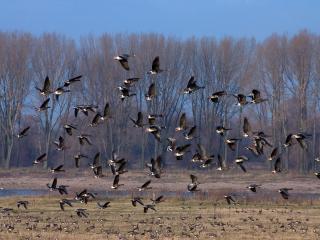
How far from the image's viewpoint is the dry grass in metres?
21.0

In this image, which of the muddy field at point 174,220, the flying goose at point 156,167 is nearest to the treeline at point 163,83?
the muddy field at point 174,220

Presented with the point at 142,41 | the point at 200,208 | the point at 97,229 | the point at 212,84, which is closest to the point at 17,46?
the point at 142,41

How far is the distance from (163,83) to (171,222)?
5496 centimetres

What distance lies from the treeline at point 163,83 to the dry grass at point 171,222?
4115cm

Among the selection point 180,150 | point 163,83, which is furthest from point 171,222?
point 163,83

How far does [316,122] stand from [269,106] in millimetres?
5073

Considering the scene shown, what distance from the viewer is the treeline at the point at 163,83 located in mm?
74188

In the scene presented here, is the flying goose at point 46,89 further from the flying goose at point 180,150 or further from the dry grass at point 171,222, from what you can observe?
A: the dry grass at point 171,222

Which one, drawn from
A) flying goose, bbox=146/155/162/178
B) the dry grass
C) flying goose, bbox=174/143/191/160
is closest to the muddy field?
the dry grass

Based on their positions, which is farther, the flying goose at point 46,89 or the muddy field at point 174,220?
the muddy field at point 174,220

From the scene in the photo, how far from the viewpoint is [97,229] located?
74.3ft

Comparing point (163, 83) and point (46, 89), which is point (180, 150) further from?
point (163, 83)

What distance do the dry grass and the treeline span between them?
41151mm

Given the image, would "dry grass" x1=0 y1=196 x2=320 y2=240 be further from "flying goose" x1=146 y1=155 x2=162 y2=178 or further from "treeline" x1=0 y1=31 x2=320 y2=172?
"treeline" x1=0 y1=31 x2=320 y2=172
